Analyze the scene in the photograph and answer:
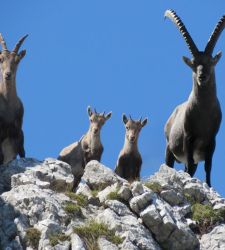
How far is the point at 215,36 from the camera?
22.5 meters

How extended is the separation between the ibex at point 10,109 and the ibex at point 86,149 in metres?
3.29

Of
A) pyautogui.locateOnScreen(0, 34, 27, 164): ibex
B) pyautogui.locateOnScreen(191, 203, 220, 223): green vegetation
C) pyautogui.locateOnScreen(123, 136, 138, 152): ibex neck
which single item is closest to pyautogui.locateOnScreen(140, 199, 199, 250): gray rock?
pyautogui.locateOnScreen(191, 203, 220, 223): green vegetation

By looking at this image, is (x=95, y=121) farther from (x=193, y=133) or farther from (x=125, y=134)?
(x=193, y=133)

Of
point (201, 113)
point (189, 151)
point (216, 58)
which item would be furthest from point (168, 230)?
point (216, 58)

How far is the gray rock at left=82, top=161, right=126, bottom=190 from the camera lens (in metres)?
18.3

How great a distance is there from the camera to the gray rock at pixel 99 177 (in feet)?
59.9

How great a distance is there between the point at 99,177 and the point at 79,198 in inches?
52.6

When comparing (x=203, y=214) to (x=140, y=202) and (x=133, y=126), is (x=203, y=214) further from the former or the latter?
(x=133, y=126)

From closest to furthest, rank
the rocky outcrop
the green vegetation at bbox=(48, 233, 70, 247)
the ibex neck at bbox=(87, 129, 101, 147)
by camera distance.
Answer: the green vegetation at bbox=(48, 233, 70, 247) → the rocky outcrop → the ibex neck at bbox=(87, 129, 101, 147)

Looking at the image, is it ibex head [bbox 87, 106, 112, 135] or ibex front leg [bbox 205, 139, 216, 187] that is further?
ibex head [bbox 87, 106, 112, 135]

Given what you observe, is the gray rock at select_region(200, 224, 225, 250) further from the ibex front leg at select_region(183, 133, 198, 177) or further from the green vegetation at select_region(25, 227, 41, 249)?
the ibex front leg at select_region(183, 133, 198, 177)

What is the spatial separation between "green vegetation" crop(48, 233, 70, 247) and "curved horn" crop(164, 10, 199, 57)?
26.1ft

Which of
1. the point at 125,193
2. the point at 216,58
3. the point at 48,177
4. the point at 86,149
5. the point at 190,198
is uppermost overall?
the point at 216,58

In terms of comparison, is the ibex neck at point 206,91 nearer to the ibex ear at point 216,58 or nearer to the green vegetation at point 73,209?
the ibex ear at point 216,58
